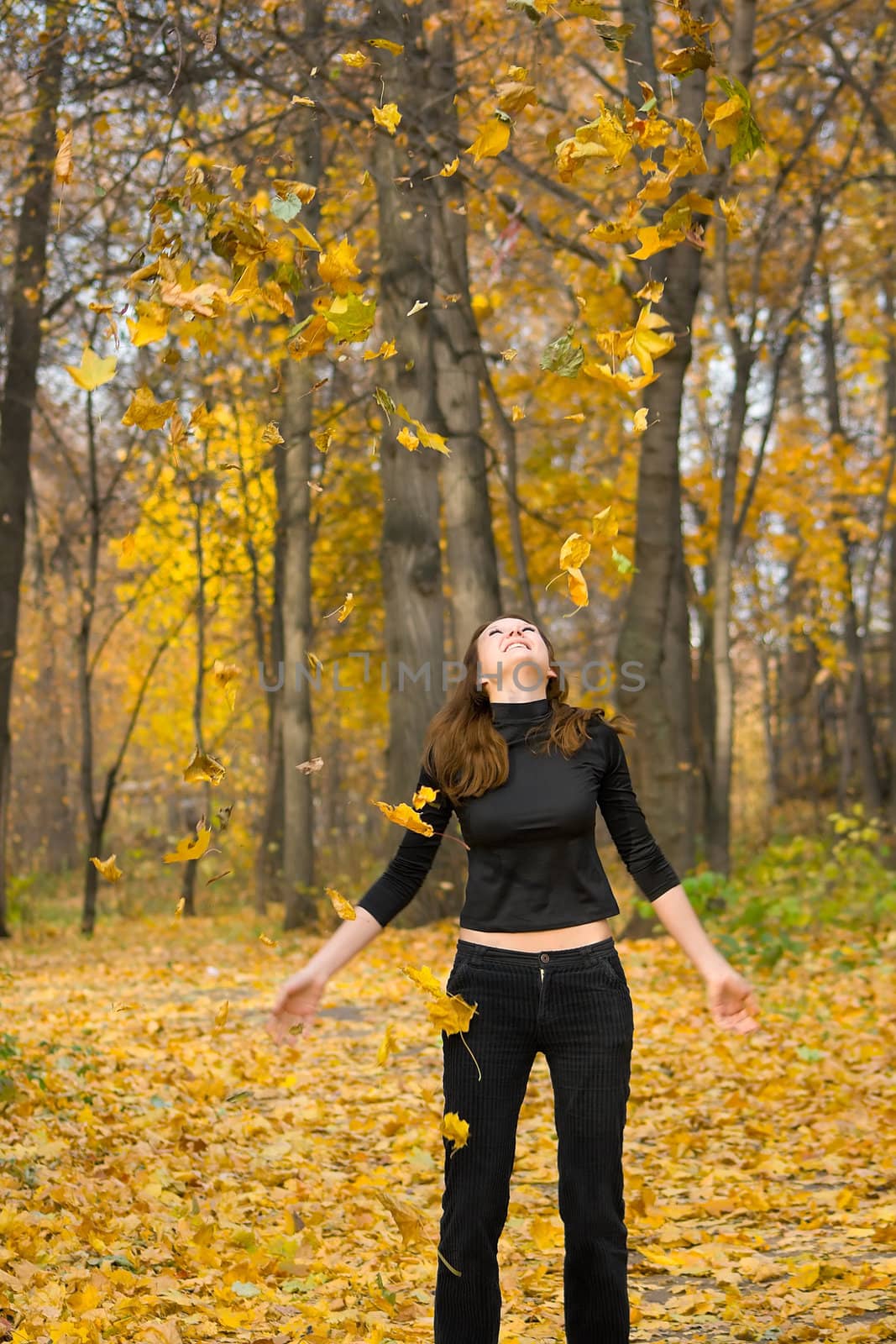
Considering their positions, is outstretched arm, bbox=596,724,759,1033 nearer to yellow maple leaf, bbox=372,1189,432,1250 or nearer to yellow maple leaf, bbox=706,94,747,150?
yellow maple leaf, bbox=706,94,747,150

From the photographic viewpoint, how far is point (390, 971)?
1170 cm

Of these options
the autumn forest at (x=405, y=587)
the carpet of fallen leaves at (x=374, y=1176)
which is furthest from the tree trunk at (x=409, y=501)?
the carpet of fallen leaves at (x=374, y=1176)

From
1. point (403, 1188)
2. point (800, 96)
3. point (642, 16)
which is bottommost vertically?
point (403, 1188)

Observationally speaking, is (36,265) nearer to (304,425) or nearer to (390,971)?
(304,425)

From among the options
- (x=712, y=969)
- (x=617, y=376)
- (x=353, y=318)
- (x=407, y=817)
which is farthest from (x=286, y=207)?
(x=712, y=969)

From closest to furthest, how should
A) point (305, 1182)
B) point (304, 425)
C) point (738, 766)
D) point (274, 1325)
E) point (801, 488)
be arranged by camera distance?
point (274, 1325) < point (305, 1182) < point (304, 425) < point (801, 488) < point (738, 766)

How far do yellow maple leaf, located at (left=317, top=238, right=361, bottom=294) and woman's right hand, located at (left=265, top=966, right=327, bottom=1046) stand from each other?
63.7 inches

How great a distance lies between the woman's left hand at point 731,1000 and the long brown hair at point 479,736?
62cm

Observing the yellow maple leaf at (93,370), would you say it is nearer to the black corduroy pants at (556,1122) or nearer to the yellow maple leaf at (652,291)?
the yellow maple leaf at (652,291)

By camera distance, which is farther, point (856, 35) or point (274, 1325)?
point (856, 35)

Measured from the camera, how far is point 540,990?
3.18 meters

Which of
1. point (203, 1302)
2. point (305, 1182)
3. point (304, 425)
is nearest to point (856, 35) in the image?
point (304, 425)

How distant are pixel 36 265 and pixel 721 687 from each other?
7.82 metres

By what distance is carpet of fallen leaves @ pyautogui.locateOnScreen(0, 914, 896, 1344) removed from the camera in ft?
13.4
